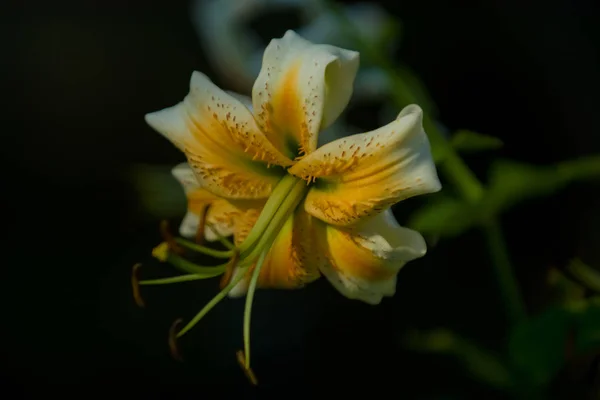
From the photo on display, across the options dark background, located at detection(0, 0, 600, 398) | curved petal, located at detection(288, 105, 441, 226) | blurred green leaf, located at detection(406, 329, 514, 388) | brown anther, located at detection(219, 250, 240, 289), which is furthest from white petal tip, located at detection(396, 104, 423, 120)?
dark background, located at detection(0, 0, 600, 398)

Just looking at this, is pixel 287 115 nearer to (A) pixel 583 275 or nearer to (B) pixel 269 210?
(B) pixel 269 210

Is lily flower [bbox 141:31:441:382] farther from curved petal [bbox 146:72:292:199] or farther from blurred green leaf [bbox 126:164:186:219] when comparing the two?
blurred green leaf [bbox 126:164:186:219]

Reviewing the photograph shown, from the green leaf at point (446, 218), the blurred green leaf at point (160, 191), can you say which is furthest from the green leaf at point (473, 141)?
the blurred green leaf at point (160, 191)

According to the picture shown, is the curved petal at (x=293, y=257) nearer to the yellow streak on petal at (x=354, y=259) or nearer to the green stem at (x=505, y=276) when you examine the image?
the yellow streak on petal at (x=354, y=259)

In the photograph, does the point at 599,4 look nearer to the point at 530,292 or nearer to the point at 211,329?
the point at 530,292

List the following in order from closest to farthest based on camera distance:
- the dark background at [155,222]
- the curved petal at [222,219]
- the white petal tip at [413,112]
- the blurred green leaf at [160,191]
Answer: the white petal tip at [413,112] < the curved petal at [222,219] < the blurred green leaf at [160,191] < the dark background at [155,222]

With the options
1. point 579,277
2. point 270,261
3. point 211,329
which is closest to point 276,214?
point 270,261
